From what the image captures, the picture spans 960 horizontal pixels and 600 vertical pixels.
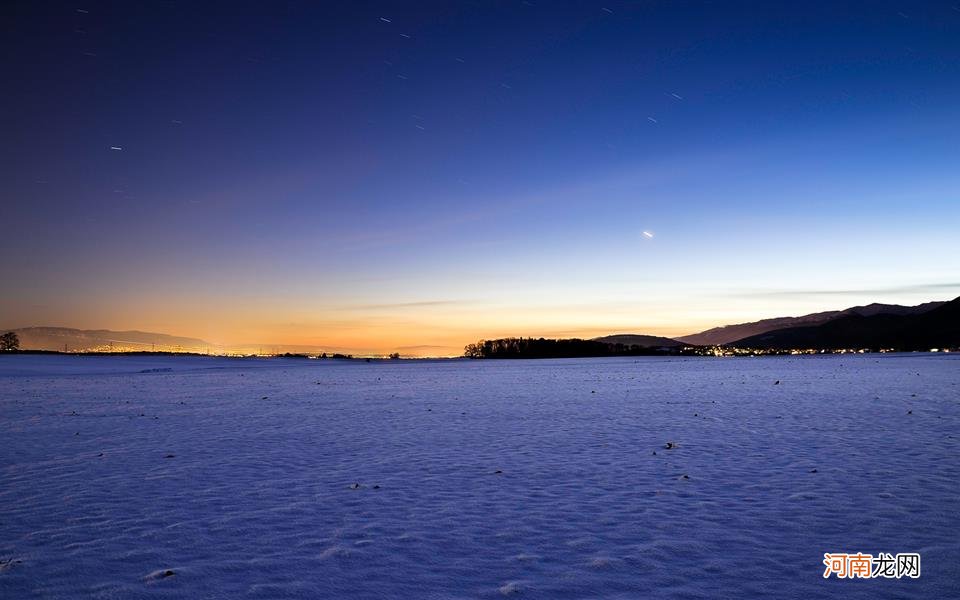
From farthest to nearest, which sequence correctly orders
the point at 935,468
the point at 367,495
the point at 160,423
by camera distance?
the point at 160,423 < the point at 935,468 < the point at 367,495

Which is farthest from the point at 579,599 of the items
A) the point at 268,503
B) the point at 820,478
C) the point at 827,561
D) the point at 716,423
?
the point at 716,423

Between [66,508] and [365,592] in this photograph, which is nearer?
[365,592]

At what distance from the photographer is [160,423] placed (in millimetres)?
19797

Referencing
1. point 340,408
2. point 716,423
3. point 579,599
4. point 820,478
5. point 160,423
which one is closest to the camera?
point 579,599

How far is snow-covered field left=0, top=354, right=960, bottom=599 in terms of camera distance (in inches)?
241

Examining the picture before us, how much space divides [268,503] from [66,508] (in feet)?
10.8

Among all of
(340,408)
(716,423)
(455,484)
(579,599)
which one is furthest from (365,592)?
(340,408)

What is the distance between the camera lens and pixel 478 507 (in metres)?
8.96

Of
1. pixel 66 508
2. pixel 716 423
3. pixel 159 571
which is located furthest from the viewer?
pixel 716 423

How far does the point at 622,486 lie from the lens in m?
10.2

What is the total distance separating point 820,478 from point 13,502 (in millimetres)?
14883

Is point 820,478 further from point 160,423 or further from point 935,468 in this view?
point 160,423

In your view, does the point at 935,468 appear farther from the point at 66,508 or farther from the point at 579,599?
the point at 66,508

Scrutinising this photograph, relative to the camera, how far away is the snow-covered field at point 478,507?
6121 mm
